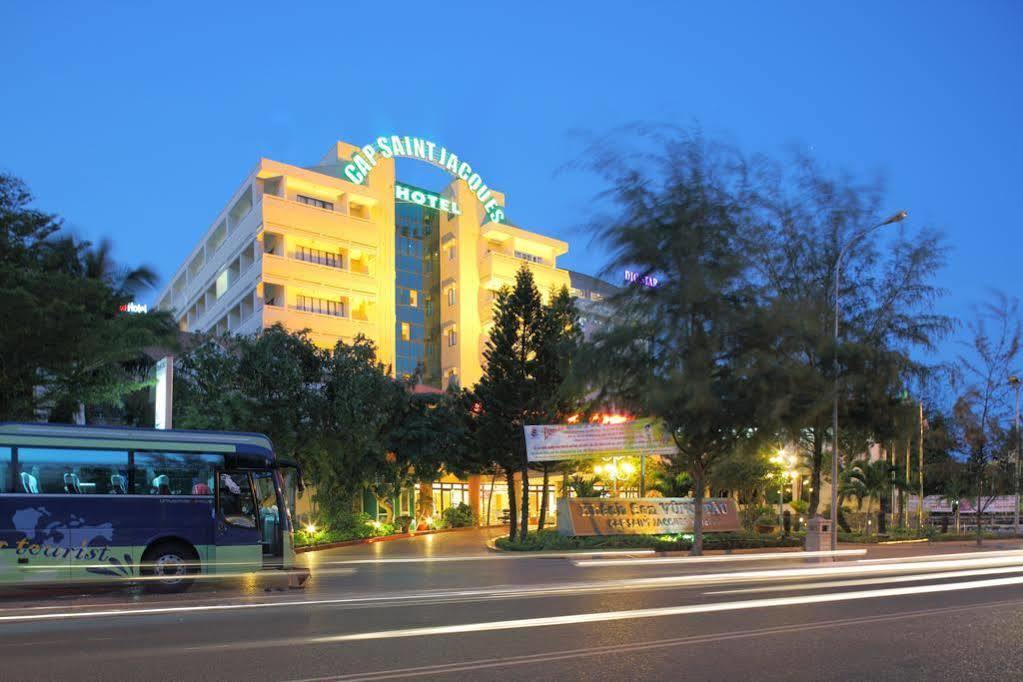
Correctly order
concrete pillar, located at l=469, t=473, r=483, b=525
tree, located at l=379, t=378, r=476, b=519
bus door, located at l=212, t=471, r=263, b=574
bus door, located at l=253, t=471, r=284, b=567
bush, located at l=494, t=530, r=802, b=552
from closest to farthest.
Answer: bus door, located at l=212, t=471, r=263, b=574 < bus door, located at l=253, t=471, r=284, b=567 < bush, located at l=494, t=530, r=802, b=552 < tree, located at l=379, t=378, r=476, b=519 < concrete pillar, located at l=469, t=473, r=483, b=525

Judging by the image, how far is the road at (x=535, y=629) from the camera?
8102mm

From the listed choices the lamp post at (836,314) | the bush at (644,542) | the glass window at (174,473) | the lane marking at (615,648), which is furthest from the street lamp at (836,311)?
the glass window at (174,473)

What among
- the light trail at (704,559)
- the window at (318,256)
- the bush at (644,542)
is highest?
the window at (318,256)

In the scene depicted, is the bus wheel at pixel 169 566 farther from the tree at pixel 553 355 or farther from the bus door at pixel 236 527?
the tree at pixel 553 355

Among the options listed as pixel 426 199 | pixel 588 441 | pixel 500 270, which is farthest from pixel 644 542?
pixel 426 199

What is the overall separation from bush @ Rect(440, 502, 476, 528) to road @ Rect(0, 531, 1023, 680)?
27.8 metres

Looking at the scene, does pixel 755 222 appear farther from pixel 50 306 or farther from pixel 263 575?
pixel 50 306

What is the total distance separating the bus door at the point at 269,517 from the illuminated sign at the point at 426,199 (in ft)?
160

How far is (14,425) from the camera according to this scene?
15.4 meters

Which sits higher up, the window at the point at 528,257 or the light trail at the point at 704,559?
the window at the point at 528,257

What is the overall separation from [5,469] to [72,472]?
3.38ft

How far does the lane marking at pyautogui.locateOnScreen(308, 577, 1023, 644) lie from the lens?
10141mm

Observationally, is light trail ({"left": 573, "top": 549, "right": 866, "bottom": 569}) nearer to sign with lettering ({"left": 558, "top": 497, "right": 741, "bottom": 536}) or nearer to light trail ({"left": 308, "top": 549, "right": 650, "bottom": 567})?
light trail ({"left": 308, "top": 549, "right": 650, "bottom": 567})

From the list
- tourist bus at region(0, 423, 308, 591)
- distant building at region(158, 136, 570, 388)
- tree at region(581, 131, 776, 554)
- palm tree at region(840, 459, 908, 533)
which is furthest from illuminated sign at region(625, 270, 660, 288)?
distant building at region(158, 136, 570, 388)
